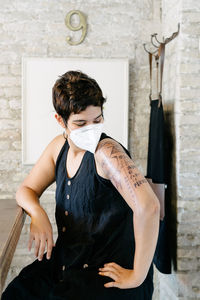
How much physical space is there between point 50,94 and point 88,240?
1429 millimetres

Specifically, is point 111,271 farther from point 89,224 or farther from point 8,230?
point 8,230

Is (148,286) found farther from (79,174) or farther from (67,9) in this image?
(67,9)

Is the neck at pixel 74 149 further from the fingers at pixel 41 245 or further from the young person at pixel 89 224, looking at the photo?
the fingers at pixel 41 245

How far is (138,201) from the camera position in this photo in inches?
44.6

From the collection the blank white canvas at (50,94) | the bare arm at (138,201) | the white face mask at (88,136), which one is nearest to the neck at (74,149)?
the white face mask at (88,136)

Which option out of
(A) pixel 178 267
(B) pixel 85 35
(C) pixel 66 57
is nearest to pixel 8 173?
(C) pixel 66 57

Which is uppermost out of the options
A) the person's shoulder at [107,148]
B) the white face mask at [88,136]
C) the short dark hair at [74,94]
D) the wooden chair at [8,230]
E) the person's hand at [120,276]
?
the short dark hair at [74,94]

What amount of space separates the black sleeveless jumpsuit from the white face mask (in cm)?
6

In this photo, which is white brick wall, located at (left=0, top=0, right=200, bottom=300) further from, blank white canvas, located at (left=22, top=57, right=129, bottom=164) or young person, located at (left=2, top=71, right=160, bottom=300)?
young person, located at (left=2, top=71, right=160, bottom=300)

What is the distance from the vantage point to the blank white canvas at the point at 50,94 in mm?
2482

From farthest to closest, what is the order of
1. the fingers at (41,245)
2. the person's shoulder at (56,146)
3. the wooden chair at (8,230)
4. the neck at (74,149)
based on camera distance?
the person's shoulder at (56,146) → the neck at (74,149) → the fingers at (41,245) → the wooden chair at (8,230)

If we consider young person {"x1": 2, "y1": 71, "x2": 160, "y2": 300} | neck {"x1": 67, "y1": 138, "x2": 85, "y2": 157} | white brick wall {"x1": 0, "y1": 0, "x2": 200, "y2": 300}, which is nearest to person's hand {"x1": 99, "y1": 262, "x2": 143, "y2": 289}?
young person {"x1": 2, "y1": 71, "x2": 160, "y2": 300}

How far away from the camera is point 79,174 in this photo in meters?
1.41

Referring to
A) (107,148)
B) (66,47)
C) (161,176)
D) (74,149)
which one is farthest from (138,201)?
(66,47)
